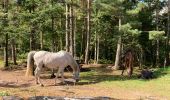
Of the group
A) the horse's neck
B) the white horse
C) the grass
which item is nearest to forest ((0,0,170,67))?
the grass

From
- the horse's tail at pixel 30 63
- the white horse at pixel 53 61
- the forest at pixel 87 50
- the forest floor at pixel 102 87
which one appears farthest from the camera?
the horse's tail at pixel 30 63

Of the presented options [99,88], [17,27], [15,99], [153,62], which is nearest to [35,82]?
[99,88]

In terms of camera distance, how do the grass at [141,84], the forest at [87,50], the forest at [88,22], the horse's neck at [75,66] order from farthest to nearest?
the forest at [88,22] → the horse's neck at [75,66] → the grass at [141,84] → the forest at [87,50]

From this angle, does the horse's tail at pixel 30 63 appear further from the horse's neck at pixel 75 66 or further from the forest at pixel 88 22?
the forest at pixel 88 22

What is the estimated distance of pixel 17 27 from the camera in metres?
33.5

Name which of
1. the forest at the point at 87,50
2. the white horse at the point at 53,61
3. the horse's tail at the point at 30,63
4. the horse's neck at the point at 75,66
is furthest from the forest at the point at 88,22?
the horse's neck at the point at 75,66

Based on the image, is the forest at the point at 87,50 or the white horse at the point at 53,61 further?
the white horse at the point at 53,61

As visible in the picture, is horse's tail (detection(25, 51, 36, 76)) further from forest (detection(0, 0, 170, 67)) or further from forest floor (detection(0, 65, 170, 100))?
forest (detection(0, 0, 170, 67))

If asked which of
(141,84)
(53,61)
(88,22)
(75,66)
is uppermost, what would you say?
(88,22)

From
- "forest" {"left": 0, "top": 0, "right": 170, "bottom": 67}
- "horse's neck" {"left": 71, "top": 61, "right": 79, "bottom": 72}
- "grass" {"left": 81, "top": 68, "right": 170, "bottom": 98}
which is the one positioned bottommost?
"grass" {"left": 81, "top": 68, "right": 170, "bottom": 98}

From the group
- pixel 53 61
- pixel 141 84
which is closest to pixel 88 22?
pixel 53 61

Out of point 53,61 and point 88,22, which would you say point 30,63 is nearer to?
point 53,61

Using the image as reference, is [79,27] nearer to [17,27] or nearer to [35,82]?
[17,27]

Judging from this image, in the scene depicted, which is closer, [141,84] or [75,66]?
[141,84]
